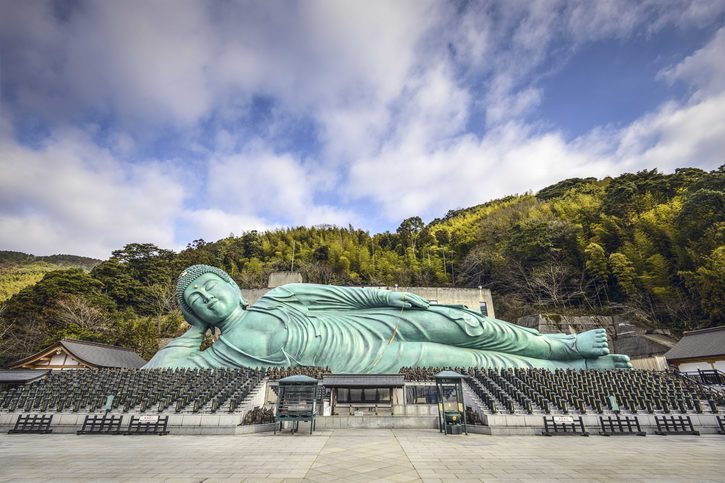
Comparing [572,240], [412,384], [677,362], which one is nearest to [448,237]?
[572,240]

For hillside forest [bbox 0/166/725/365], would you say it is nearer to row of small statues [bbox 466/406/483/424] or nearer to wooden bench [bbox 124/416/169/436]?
wooden bench [bbox 124/416/169/436]

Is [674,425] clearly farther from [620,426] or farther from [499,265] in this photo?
[499,265]

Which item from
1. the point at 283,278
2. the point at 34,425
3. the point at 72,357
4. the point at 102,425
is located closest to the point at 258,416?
the point at 102,425

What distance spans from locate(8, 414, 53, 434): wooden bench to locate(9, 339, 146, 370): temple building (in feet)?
33.8

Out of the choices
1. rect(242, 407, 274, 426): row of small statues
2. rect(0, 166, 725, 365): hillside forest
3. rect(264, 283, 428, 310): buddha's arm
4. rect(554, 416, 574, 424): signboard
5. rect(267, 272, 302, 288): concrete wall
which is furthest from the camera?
rect(267, 272, 302, 288): concrete wall

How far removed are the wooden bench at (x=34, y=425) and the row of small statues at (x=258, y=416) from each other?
4.84 metres

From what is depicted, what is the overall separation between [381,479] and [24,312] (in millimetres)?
36757

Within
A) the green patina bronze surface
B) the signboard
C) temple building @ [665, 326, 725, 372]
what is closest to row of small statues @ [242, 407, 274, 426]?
the green patina bronze surface

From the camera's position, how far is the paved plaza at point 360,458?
4.75m

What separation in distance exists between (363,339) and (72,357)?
50.1ft

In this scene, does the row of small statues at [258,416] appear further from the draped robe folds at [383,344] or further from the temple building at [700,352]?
the temple building at [700,352]

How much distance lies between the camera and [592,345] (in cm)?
1414

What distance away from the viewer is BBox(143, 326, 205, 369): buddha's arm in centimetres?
1407

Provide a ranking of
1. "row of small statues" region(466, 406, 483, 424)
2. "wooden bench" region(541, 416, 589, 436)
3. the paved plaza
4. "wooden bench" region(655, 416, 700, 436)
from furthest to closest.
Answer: "row of small statues" region(466, 406, 483, 424) < "wooden bench" region(655, 416, 700, 436) < "wooden bench" region(541, 416, 589, 436) < the paved plaza
